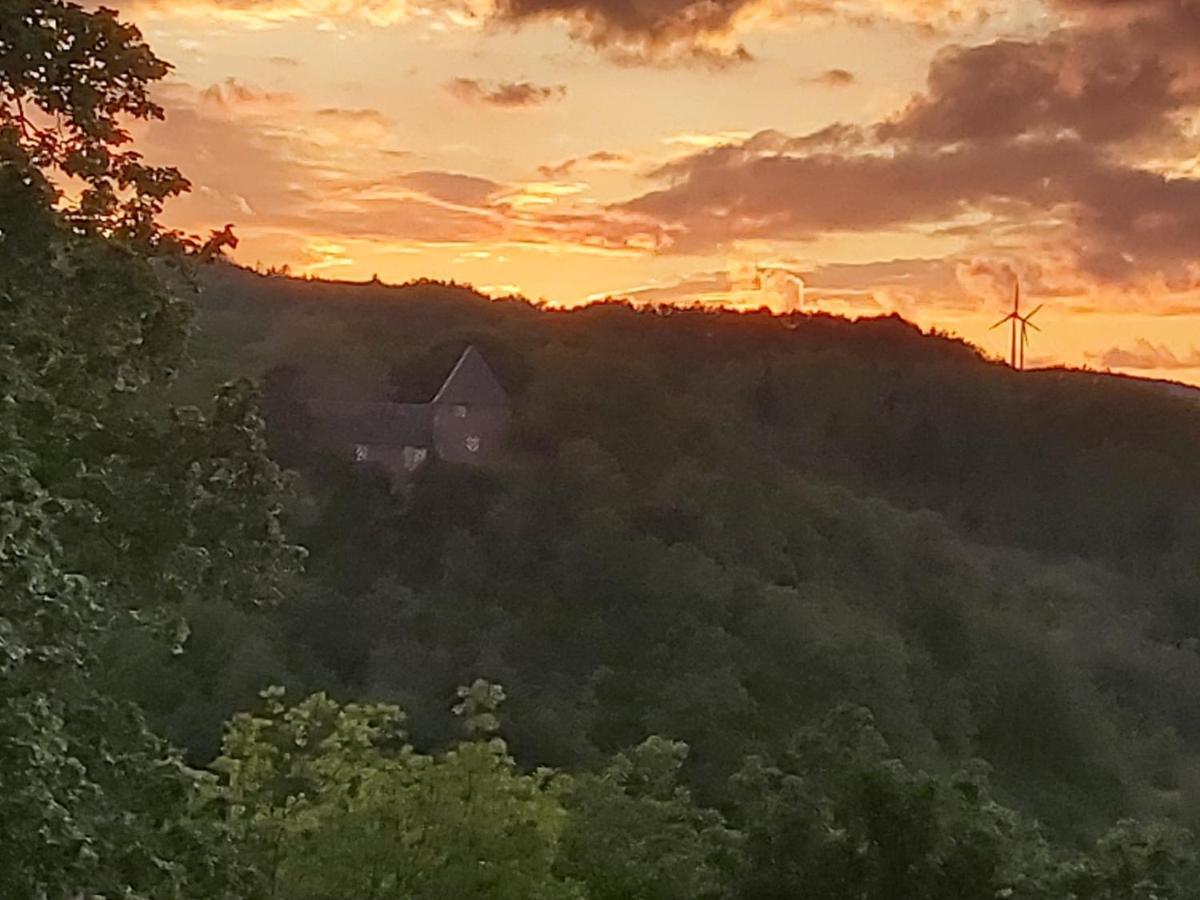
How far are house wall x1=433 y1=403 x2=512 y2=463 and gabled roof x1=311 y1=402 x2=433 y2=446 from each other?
1.43ft

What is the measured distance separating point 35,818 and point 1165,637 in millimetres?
65403

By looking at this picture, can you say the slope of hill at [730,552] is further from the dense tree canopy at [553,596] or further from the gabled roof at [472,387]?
the gabled roof at [472,387]

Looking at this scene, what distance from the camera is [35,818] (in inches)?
301

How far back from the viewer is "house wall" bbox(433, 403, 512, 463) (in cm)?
6431

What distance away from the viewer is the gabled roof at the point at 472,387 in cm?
6600

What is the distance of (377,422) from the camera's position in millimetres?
62281

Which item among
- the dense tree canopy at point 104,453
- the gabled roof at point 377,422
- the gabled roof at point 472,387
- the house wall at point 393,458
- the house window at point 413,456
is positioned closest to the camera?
the dense tree canopy at point 104,453

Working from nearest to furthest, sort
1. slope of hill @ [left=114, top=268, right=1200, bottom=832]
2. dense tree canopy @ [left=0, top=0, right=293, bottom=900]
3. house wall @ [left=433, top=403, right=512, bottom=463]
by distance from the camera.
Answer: dense tree canopy @ [left=0, top=0, right=293, bottom=900], slope of hill @ [left=114, top=268, right=1200, bottom=832], house wall @ [left=433, top=403, right=512, bottom=463]

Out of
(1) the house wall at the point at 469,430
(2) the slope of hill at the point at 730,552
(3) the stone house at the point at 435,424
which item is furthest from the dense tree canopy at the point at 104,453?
(1) the house wall at the point at 469,430

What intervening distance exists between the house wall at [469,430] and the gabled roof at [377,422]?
43cm

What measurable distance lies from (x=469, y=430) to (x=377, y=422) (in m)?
4.03

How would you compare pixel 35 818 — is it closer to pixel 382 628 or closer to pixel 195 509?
pixel 195 509

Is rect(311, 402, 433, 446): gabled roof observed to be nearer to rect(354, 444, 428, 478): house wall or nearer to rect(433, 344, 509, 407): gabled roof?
rect(354, 444, 428, 478): house wall

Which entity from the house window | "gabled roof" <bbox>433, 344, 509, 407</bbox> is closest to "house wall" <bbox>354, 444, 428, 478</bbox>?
the house window
